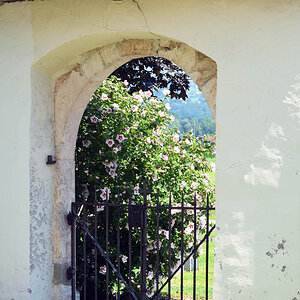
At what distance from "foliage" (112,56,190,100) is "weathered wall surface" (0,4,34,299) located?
10.8 ft

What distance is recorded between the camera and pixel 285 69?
323cm

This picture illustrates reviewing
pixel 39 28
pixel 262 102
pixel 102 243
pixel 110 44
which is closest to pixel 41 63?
pixel 39 28

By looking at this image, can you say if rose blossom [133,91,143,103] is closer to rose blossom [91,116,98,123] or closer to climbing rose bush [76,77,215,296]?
climbing rose bush [76,77,215,296]

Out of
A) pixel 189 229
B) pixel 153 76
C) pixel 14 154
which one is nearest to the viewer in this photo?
pixel 14 154

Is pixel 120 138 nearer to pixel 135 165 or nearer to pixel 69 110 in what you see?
pixel 135 165

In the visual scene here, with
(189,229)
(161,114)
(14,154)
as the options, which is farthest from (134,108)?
(14,154)

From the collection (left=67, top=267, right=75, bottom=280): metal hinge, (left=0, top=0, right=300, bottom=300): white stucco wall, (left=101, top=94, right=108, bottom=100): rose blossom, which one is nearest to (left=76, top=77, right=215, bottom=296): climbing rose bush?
(left=101, top=94, right=108, bottom=100): rose blossom

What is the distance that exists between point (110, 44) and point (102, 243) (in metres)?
1.99

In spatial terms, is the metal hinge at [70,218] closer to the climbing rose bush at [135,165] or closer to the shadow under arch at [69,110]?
the shadow under arch at [69,110]

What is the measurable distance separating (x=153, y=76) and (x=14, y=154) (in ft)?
12.8

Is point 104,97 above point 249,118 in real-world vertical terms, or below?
above

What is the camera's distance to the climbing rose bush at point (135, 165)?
16.5 ft

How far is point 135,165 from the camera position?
516 cm

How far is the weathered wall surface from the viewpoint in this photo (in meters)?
3.85
